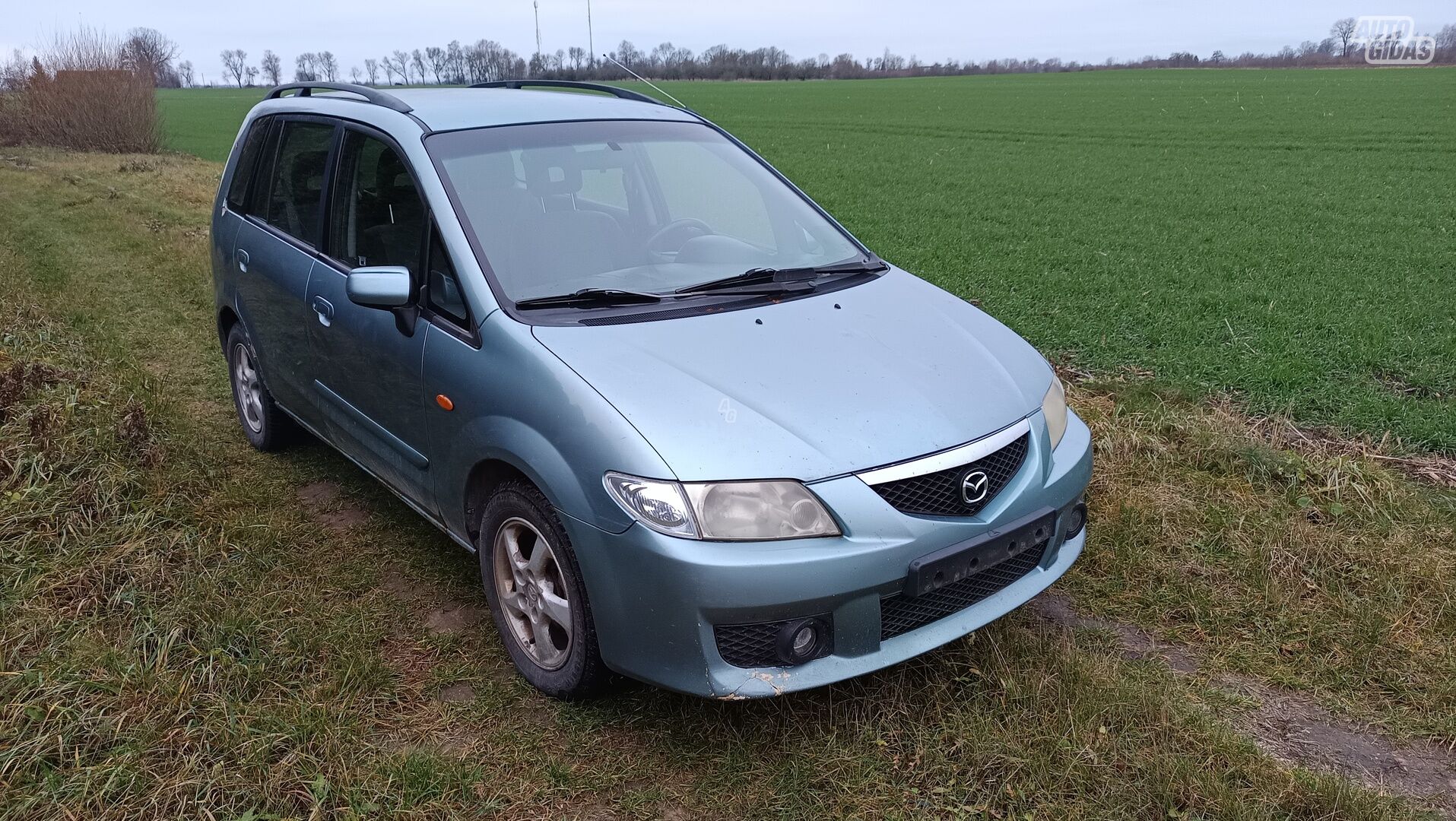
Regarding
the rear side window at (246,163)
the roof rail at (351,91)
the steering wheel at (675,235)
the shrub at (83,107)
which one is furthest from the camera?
the shrub at (83,107)

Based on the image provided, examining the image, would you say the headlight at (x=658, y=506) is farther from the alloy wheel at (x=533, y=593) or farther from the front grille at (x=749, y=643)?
the alloy wheel at (x=533, y=593)

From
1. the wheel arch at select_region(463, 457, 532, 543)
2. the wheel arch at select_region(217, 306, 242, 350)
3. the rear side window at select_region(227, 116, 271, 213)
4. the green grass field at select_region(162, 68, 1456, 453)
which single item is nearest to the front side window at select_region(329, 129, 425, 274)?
the wheel arch at select_region(463, 457, 532, 543)

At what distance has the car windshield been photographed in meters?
3.27

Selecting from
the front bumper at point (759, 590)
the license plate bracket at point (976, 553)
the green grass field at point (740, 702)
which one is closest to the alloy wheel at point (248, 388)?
the green grass field at point (740, 702)

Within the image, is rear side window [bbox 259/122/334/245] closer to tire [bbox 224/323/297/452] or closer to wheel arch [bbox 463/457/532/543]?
tire [bbox 224/323/297/452]

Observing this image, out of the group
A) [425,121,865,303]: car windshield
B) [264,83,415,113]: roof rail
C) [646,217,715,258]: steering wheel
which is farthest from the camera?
[264,83,415,113]: roof rail

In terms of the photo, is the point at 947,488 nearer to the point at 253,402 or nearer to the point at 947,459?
the point at 947,459

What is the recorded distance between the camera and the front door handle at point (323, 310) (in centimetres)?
380

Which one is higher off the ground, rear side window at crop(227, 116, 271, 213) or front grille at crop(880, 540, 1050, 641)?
rear side window at crop(227, 116, 271, 213)

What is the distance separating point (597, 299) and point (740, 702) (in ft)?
4.42

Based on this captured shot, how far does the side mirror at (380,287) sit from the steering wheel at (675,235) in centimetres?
86

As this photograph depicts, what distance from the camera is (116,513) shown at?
389 centimetres

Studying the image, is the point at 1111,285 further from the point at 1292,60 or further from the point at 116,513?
the point at 1292,60

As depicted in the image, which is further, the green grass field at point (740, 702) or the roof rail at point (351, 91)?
the roof rail at point (351, 91)
